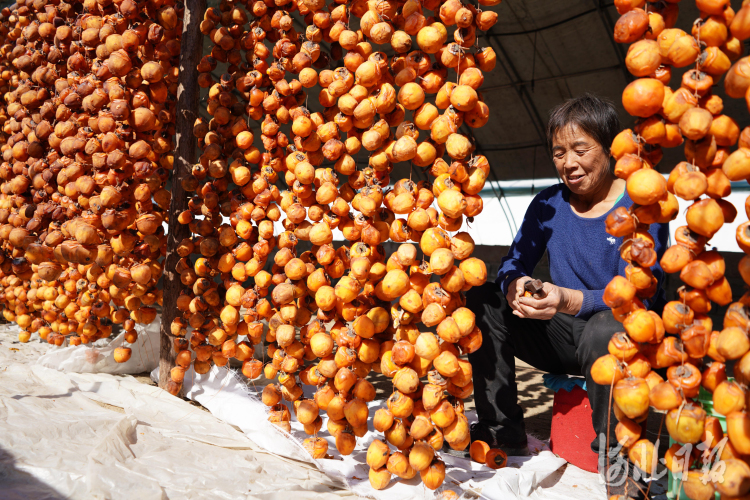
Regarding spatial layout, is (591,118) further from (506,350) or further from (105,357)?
(105,357)

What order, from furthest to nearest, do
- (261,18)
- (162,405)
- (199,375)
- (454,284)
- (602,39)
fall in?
1. (602,39)
2. (199,375)
3. (162,405)
4. (261,18)
5. (454,284)

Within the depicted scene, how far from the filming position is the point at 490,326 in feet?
6.81

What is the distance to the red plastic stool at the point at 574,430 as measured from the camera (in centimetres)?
201

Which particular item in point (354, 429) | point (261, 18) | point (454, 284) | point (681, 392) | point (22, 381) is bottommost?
point (22, 381)

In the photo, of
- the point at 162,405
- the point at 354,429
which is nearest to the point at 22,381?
the point at 162,405

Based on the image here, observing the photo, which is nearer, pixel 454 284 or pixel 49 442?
pixel 454 284

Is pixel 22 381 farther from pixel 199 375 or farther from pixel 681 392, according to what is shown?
pixel 681 392

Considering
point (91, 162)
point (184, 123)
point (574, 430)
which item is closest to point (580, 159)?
point (574, 430)

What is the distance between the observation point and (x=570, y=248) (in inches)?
83.7

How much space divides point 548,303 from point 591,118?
31.9 inches

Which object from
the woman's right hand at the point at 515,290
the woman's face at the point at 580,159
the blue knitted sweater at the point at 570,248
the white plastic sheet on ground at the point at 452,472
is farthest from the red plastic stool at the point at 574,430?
the woman's face at the point at 580,159

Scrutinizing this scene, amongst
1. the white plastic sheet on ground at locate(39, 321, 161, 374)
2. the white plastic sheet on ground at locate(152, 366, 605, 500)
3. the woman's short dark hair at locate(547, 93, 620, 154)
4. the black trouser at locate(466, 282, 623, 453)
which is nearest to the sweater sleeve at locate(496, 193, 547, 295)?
the black trouser at locate(466, 282, 623, 453)

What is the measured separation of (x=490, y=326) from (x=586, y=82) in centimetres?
569

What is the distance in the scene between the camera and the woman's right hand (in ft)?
6.10
